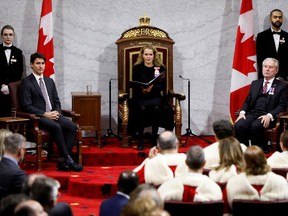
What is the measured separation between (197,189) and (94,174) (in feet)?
9.98

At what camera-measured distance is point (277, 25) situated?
9.10 meters

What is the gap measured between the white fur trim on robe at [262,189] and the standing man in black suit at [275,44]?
4.57 metres

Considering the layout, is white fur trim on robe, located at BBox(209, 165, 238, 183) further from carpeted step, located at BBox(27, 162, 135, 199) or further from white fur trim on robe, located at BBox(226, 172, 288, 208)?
carpeted step, located at BBox(27, 162, 135, 199)

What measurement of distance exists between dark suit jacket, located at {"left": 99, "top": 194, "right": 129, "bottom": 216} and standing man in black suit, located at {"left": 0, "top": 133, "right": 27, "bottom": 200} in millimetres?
877

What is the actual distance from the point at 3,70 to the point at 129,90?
173 centimetres

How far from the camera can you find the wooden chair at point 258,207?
13.9ft

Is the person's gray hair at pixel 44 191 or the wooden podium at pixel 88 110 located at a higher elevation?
the wooden podium at pixel 88 110

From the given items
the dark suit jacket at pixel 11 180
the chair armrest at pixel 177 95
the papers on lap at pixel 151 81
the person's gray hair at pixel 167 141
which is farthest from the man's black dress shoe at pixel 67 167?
the dark suit jacket at pixel 11 180

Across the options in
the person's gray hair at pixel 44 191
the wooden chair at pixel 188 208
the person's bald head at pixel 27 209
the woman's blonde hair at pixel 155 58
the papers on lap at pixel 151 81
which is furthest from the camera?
the woman's blonde hair at pixel 155 58

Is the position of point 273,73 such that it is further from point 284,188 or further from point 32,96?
point 284,188

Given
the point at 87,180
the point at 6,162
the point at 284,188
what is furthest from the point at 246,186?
the point at 87,180

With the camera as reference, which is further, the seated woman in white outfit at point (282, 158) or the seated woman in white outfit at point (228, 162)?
the seated woman in white outfit at point (282, 158)

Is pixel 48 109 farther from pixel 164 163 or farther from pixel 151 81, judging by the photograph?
pixel 164 163

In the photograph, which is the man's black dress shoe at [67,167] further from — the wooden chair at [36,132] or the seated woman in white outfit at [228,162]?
the seated woman in white outfit at [228,162]
